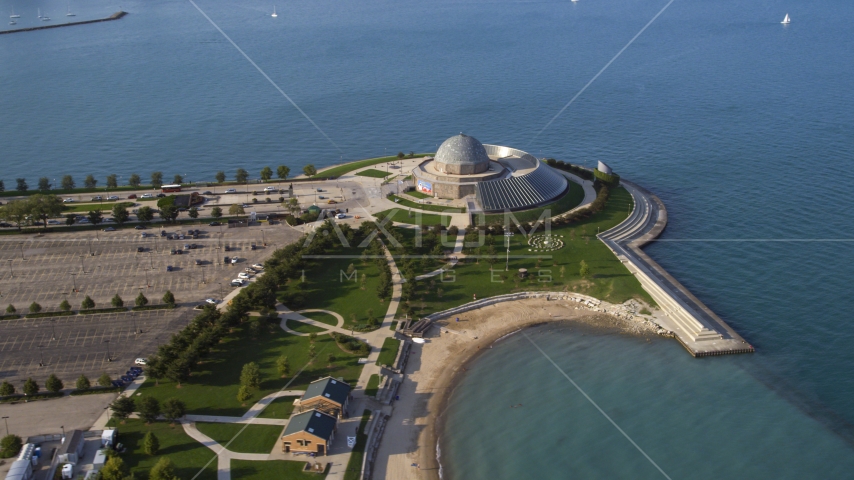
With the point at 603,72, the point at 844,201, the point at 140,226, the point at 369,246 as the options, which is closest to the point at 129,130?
the point at 140,226

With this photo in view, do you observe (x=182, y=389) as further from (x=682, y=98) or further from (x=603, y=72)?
(x=603, y=72)

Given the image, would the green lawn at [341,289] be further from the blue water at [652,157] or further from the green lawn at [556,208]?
the green lawn at [556,208]

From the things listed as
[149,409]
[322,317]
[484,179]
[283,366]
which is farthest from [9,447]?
[484,179]

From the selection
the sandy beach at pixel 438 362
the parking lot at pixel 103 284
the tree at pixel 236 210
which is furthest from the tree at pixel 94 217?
the sandy beach at pixel 438 362

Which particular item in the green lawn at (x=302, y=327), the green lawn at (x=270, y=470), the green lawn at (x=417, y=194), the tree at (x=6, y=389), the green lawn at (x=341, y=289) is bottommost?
the green lawn at (x=270, y=470)

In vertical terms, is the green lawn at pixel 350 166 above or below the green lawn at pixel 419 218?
above

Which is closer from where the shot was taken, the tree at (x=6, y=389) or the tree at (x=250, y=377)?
the tree at (x=6, y=389)
